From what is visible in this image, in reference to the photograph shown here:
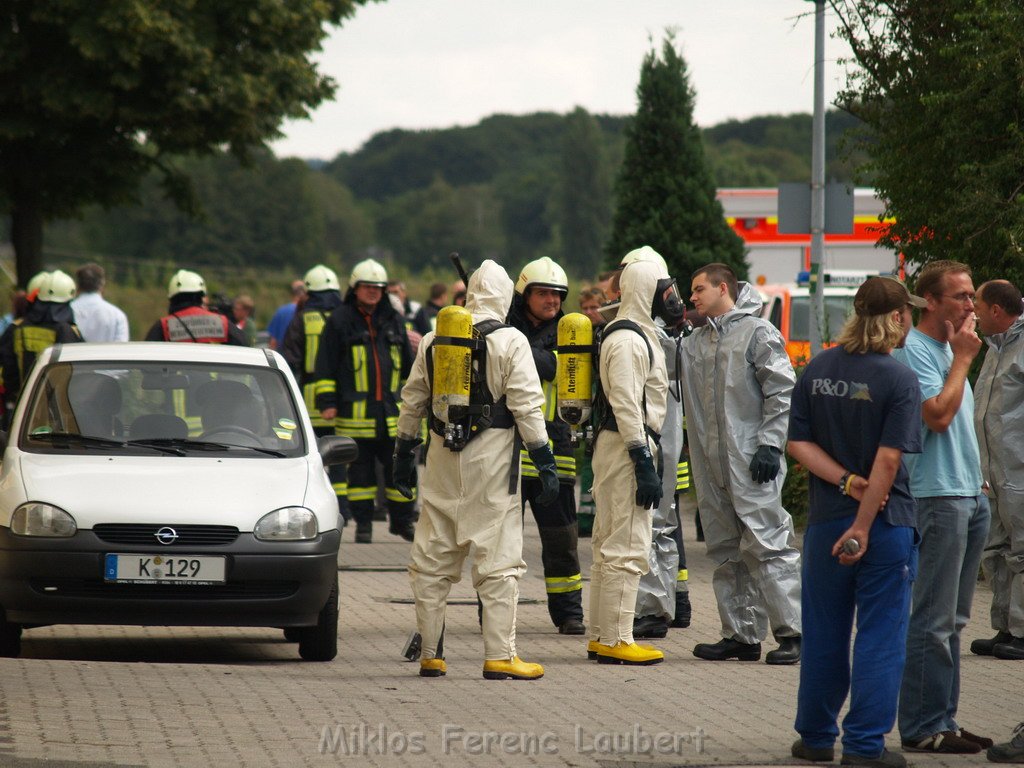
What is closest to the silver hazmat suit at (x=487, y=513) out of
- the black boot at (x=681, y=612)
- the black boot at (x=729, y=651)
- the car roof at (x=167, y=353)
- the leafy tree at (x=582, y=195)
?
the black boot at (x=729, y=651)

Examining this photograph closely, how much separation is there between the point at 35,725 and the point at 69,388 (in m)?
2.91

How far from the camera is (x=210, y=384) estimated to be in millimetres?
8805

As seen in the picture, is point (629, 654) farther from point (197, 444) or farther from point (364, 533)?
point (364, 533)

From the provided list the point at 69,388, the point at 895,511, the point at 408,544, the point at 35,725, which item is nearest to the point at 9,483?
the point at 69,388

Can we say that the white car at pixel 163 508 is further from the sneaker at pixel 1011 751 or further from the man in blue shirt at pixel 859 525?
the sneaker at pixel 1011 751

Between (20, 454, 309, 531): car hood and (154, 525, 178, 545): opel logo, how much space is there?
0.14 ft

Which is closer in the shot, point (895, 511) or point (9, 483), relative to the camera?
point (895, 511)

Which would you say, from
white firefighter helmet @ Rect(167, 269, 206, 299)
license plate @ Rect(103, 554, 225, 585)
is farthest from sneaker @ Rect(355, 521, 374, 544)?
license plate @ Rect(103, 554, 225, 585)

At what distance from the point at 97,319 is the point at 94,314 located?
0.19 ft

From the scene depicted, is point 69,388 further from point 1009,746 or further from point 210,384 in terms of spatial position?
point 1009,746

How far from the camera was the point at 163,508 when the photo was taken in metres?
7.66

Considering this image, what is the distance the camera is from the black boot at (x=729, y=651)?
8445mm

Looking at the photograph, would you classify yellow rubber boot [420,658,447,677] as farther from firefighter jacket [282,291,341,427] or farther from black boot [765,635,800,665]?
firefighter jacket [282,291,341,427]

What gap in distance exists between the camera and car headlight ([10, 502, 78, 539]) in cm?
761
